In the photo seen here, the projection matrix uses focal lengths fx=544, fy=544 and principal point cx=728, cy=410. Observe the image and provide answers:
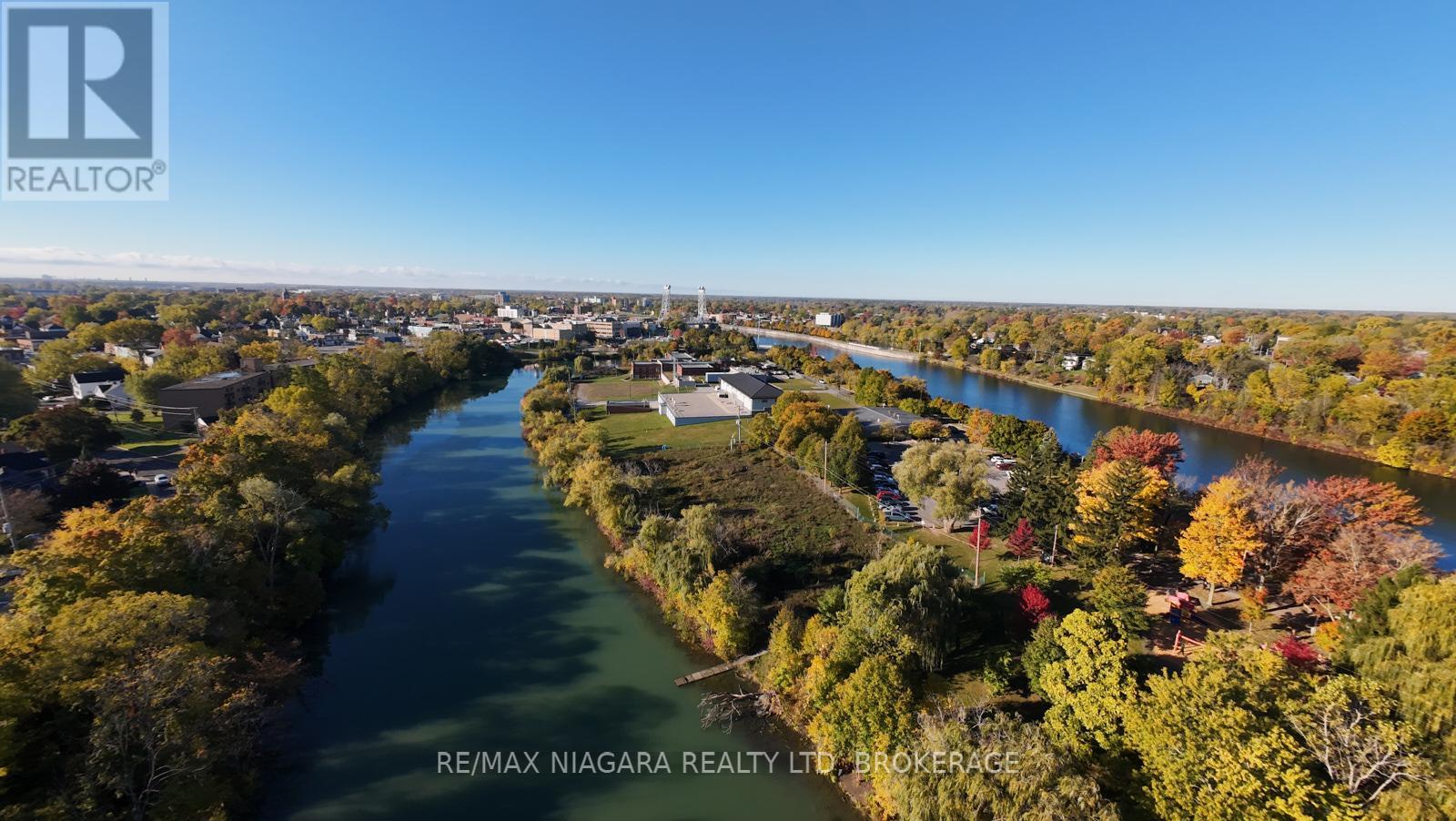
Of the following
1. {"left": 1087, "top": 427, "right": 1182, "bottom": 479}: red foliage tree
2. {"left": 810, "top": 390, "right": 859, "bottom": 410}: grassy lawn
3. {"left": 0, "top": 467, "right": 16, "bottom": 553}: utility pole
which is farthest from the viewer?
{"left": 810, "top": 390, "right": 859, "bottom": 410}: grassy lawn

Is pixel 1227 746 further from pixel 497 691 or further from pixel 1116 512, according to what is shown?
pixel 497 691

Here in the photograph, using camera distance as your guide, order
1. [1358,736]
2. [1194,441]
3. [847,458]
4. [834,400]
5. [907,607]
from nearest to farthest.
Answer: [1358,736]
[907,607]
[847,458]
[1194,441]
[834,400]

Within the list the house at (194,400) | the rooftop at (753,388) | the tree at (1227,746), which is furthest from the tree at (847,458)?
the house at (194,400)

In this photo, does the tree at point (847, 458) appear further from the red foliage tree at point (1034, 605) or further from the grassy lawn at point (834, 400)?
the grassy lawn at point (834, 400)

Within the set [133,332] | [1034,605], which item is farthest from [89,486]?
[133,332]

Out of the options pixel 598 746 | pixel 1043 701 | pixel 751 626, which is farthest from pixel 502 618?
pixel 1043 701

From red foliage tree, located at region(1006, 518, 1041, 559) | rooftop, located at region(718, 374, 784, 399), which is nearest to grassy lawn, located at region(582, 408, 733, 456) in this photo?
rooftop, located at region(718, 374, 784, 399)

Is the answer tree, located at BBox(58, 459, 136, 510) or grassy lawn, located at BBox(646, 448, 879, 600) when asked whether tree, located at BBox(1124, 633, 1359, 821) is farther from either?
tree, located at BBox(58, 459, 136, 510)
